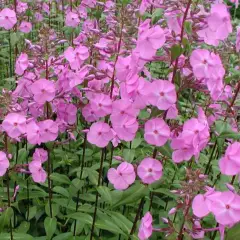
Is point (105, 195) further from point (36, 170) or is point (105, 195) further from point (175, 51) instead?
point (175, 51)

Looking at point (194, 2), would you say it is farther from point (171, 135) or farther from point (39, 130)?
point (39, 130)

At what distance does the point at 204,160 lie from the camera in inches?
135

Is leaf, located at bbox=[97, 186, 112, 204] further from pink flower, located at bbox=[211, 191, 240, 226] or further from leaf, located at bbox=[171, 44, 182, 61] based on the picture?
leaf, located at bbox=[171, 44, 182, 61]

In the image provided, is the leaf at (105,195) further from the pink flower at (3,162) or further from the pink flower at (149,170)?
the pink flower at (3,162)

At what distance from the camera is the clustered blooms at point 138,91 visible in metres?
1.97

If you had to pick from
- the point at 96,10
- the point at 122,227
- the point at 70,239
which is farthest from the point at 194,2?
the point at 96,10

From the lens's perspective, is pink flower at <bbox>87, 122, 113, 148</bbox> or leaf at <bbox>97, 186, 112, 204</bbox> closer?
pink flower at <bbox>87, 122, 113, 148</bbox>

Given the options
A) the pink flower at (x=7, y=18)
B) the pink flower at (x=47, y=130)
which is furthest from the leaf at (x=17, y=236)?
the pink flower at (x=7, y=18)

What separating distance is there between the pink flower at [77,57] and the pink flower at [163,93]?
2.27ft

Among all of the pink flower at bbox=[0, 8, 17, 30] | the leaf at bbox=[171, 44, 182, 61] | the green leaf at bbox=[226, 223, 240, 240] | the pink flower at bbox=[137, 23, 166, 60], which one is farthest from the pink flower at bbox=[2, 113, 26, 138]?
the pink flower at bbox=[0, 8, 17, 30]

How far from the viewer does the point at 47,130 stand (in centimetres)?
255

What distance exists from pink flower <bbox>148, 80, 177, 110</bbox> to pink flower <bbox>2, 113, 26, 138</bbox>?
848 mm

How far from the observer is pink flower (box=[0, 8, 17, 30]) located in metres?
4.15

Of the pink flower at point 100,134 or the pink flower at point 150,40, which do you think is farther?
the pink flower at point 100,134
